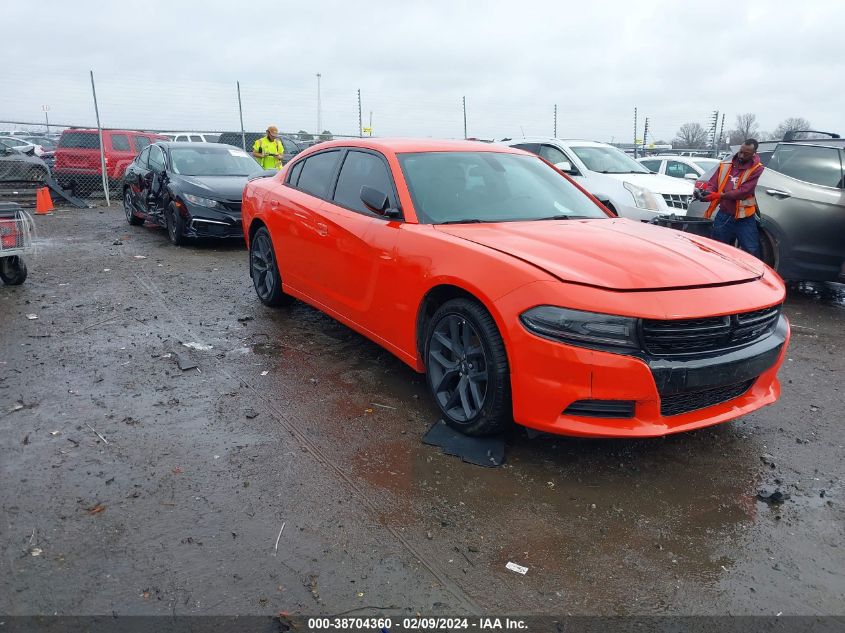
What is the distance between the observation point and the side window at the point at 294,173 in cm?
576

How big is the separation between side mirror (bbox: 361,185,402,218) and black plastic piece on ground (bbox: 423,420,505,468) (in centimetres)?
140

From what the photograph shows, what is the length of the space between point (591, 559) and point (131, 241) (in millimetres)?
9745

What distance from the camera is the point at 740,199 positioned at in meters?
7.18

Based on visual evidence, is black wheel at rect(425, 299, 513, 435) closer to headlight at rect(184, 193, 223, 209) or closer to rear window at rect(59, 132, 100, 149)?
headlight at rect(184, 193, 223, 209)

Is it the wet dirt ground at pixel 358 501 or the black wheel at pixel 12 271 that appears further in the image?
the black wheel at pixel 12 271

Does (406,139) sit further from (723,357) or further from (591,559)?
(591,559)

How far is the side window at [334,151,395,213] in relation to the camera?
178 inches

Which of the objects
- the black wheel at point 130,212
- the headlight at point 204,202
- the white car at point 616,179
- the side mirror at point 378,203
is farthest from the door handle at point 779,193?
the black wheel at point 130,212

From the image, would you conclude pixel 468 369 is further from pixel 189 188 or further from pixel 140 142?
pixel 140 142

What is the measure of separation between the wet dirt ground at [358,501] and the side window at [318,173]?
1336 millimetres

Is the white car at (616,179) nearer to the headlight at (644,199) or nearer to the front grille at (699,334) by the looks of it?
the headlight at (644,199)

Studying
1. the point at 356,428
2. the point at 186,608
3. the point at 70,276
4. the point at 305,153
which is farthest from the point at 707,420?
the point at 70,276

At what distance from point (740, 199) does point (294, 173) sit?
15.7 ft

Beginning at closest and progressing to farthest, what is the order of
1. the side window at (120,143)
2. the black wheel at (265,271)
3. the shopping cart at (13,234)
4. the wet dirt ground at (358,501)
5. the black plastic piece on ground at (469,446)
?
the wet dirt ground at (358,501)
the black plastic piece on ground at (469,446)
the black wheel at (265,271)
the shopping cart at (13,234)
the side window at (120,143)
